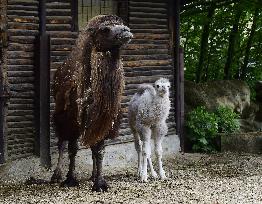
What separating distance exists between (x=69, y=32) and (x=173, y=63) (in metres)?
2.96

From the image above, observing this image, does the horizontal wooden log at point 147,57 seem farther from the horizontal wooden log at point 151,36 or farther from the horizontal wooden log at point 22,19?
the horizontal wooden log at point 22,19

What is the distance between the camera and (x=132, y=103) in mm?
9992

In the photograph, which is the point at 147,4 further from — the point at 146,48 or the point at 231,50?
the point at 231,50

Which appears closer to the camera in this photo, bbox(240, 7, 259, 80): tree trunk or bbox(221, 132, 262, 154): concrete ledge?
bbox(221, 132, 262, 154): concrete ledge

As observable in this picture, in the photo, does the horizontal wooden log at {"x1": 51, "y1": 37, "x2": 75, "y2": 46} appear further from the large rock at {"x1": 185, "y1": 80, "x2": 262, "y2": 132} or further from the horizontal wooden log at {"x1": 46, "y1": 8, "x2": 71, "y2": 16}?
the large rock at {"x1": 185, "y1": 80, "x2": 262, "y2": 132}

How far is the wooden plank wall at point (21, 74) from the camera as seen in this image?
32.4 feet

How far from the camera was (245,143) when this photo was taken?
13.3m

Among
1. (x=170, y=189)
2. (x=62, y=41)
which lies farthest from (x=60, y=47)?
(x=170, y=189)

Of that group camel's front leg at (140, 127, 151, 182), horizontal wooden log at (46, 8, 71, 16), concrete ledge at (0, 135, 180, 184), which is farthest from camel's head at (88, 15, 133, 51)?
concrete ledge at (0, 135, 180, 184)

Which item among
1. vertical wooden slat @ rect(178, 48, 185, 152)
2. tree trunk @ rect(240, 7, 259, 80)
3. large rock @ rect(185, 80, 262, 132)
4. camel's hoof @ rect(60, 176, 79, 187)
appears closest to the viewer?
camel's hoof @ rect(60, 176, 79, 187)

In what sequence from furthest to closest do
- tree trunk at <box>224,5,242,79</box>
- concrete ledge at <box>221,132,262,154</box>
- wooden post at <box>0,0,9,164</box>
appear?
tree trunk at <box>224,5,242,79</box> < concrete ledge at <box>221,132,262,154</box> < wooden post at <box>0,0,9,164</box>

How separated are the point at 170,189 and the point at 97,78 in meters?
1.90

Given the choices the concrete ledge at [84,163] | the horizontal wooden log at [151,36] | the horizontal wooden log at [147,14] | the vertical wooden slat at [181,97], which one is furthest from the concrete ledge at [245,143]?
the horizontal wooden log at [147,14]

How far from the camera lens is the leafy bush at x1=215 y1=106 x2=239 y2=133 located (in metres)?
14.3
